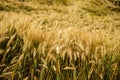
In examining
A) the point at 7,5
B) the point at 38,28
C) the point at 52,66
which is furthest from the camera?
the point at 7,5

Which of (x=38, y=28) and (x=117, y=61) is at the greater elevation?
(x=38, y=28)

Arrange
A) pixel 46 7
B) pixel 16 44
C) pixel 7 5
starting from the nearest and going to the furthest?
1. pixel 16 44
2. pixel 7 5
3. pixel 46 7

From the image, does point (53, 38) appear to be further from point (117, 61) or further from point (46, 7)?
point (46, 7)

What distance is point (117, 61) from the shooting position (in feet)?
6.77

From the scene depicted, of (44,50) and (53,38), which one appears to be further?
(53,38)

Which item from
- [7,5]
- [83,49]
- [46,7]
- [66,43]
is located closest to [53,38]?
[66,43]

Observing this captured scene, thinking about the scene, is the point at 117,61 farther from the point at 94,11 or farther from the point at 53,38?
the point at 94,11

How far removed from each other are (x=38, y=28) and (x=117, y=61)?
0.71 m

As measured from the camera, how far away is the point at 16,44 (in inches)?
79.0

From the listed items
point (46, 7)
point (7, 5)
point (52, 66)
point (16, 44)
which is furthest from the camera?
point (46, 7)

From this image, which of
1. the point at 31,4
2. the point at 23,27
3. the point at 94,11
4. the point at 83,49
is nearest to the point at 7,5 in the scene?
the point at 31,4

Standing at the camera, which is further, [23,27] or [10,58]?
[23,27]

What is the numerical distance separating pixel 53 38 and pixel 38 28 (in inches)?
7.0

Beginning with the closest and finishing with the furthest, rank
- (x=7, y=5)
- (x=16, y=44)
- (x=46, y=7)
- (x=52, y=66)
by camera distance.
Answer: (x=52, y=66), (x=16, y=44), (x=7, y=5), (x=46, y=7)
